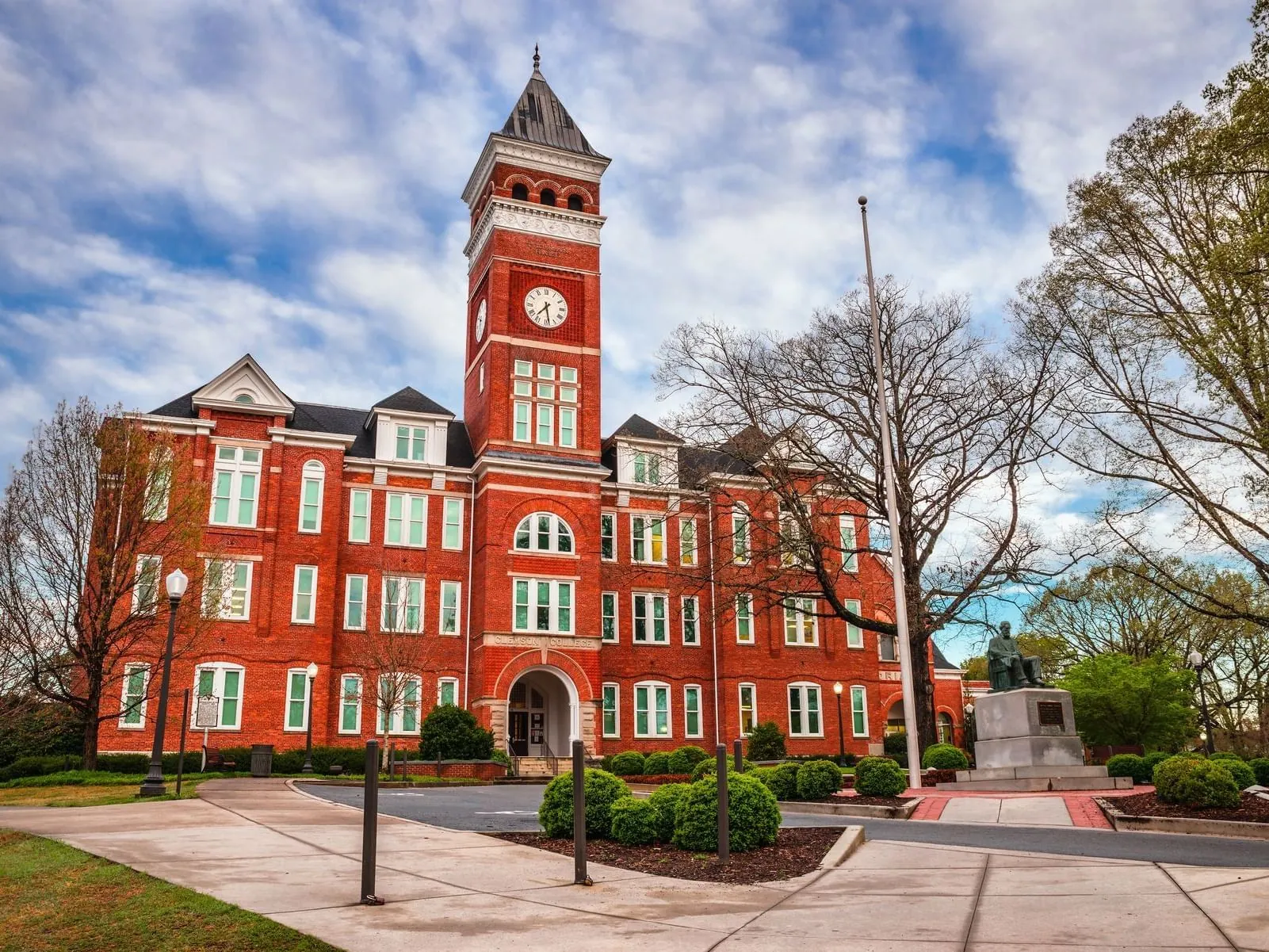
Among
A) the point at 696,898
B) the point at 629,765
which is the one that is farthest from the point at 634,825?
the point at 629,765

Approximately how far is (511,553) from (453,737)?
8.31 metres

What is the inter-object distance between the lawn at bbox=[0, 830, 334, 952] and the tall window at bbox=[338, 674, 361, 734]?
30.3m

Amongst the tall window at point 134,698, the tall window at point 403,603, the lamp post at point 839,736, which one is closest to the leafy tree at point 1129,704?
the lamp post at point 839,736

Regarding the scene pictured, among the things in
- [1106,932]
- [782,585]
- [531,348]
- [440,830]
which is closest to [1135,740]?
[782,585]

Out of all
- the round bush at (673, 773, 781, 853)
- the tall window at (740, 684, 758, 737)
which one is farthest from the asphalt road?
the tall window at (740, 684, 758, 737)

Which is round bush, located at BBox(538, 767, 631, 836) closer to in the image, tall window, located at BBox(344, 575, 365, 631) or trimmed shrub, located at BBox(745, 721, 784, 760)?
tall window, located at BBox(344, 575, 365, 631)

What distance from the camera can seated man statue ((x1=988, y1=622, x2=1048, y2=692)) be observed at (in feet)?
76.3

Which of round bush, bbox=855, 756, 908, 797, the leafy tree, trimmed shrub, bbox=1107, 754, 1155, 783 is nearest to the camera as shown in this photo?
round bush, bbox=855, 756, 908, 797

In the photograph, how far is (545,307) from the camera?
4422 centimetres

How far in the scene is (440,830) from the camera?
12.2 metres

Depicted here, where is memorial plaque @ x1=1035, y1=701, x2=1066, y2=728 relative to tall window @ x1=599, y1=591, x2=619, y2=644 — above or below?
below

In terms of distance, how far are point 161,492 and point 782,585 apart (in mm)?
20690

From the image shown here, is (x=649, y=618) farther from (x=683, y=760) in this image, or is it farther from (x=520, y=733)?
(x=683, y=760)

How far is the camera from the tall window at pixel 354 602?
130ft
